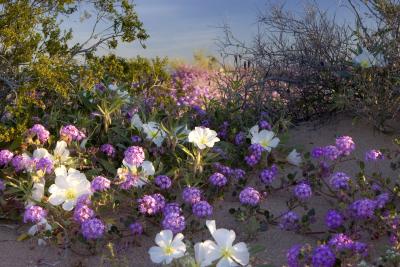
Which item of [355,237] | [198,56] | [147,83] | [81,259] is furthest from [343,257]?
[198,56]

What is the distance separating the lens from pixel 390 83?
200 inches

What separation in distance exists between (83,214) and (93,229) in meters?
0.18

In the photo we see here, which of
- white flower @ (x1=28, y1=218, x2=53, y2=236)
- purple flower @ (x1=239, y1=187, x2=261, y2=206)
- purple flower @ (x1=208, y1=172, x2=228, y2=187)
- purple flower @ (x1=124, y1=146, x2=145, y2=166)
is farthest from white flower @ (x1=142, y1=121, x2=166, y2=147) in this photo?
white flower @ (x1=28, y1=218, x2=53, y2=236)

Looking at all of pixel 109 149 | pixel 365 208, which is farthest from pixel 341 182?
pixel 109 149

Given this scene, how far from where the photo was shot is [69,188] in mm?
3918

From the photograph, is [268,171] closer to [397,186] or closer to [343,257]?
[397,186]

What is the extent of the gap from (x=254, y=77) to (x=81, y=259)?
3.18 meters

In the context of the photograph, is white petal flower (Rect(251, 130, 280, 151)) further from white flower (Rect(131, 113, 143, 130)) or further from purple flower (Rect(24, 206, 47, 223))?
purple flower (Rect(24, 206, 47, 223))

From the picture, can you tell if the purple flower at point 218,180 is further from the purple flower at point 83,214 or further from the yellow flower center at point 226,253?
the yellow flower center at point 226,253

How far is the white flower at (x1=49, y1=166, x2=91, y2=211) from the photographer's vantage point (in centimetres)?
390

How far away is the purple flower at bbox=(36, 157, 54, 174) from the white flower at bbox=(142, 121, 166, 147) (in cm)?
83

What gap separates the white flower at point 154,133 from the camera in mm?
4762

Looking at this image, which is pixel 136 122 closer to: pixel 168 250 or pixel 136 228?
pixel 136 228

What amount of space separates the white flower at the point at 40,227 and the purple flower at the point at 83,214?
19 centimetres
